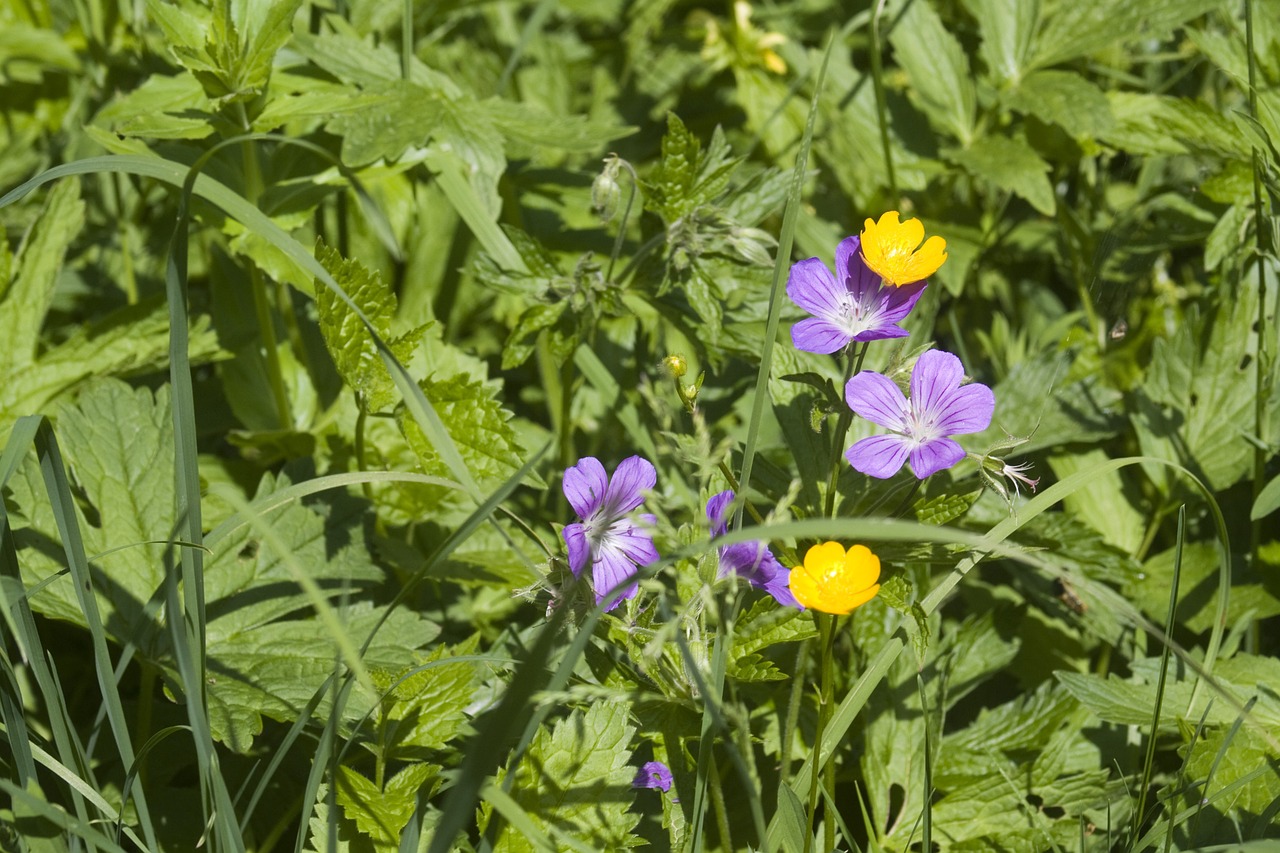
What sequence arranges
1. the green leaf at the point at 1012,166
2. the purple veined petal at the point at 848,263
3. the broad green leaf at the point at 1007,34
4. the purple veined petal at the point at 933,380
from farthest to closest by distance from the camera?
the broad green leaf at the point at 1007,34, the green leaf at the point at 1012,166, the purple veined petal at the point at 848,263, the purple veined petal at the point at 933,380

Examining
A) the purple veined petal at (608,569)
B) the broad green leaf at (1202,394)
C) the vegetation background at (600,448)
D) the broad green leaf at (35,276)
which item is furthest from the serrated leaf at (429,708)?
the broad green leaf at (1202,394)

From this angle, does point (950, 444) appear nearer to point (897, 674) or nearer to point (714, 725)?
point (714, 725)

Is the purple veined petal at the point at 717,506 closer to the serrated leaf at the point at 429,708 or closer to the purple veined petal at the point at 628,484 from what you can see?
the purple veined petal at the point at 628,484

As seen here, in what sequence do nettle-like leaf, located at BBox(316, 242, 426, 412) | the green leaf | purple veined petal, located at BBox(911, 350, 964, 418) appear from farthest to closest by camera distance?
the green leaf, nettle-like leaf, located at BBox(316, 242, 426, 412), purple veined petal, located at BBox(911, 350, 964, 418)

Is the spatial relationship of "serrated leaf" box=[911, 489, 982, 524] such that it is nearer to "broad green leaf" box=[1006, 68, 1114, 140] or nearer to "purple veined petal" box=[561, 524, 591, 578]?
"purple veined petal" box=[561, 524, 591, 578]

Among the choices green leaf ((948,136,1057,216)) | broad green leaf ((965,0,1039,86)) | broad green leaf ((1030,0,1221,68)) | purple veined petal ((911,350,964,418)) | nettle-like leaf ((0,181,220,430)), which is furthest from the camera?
broad green leaf ((965,0,1039,86))

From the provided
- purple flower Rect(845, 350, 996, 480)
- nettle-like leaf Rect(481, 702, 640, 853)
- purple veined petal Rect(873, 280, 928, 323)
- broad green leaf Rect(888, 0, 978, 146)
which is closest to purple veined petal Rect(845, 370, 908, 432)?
purple flower Rect(845, 350, 996, 480)

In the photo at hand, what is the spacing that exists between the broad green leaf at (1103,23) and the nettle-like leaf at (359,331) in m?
1.86

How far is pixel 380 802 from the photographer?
159 cm

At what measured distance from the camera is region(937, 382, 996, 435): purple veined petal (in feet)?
5.00

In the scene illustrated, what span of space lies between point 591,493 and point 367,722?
515 mm

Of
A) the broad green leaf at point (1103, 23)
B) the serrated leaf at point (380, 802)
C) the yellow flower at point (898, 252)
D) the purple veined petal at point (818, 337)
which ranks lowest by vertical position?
the serrated leaf at point (380, 802)

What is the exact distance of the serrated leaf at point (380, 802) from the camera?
5.13 feet

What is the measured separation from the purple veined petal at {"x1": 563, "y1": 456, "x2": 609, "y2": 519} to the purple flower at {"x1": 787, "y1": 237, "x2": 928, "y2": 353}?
347 mm
